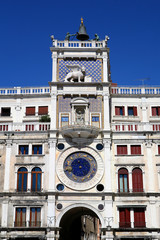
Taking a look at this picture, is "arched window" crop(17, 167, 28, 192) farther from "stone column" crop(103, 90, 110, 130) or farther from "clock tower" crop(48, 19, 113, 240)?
"stone column" crop(103, 90, 110, 130)

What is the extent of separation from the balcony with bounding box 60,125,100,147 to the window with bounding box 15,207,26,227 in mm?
9399

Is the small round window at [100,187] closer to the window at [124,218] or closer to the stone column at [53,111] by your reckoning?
the window at [124,218]

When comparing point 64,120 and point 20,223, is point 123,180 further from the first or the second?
point 20,223

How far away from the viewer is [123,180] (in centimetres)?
4497

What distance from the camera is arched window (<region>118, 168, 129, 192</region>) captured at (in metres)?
44.6

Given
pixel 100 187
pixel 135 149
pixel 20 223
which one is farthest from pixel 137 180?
pixel 20 223

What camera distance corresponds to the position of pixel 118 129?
47156mm

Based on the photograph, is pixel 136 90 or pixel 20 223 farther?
pixel 136 90

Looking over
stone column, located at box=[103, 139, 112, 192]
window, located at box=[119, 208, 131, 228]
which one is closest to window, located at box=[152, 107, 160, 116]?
stone column, located at box=[103, 139, 112, 192]

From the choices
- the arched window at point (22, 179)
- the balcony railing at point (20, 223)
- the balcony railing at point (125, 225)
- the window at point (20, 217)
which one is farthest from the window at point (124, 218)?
the arched window at point (22, 179)

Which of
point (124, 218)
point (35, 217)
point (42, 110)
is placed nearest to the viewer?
point (124, 218)

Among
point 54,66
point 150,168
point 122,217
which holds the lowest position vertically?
point 122,217

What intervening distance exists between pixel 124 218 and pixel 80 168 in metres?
7.36

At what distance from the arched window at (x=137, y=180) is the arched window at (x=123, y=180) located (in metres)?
0.79
